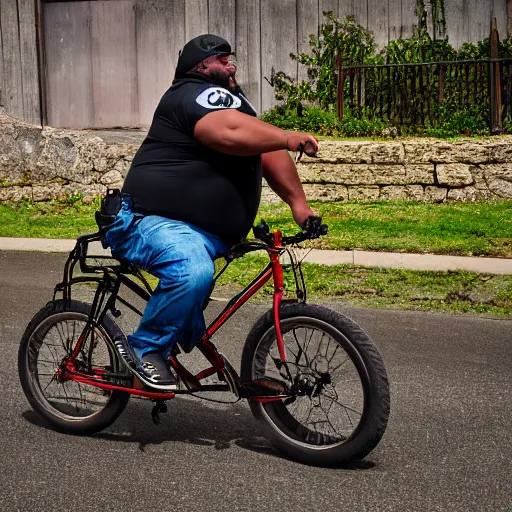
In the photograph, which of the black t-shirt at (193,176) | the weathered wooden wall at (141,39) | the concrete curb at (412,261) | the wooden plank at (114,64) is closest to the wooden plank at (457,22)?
the weathered wooden wall at (141,39)

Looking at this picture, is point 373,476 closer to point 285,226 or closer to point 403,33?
point 285,226

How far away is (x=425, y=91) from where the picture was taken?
12180 millimetres

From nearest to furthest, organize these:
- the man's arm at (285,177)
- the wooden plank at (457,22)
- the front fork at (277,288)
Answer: the front fork at (277,288) → the man's arm at (285,177) → the wooden plank at (457,22)

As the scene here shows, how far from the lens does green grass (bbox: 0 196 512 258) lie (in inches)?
Result: 359

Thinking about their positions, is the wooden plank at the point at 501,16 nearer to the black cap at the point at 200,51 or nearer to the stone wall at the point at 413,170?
the stone wall at the point at 413,170

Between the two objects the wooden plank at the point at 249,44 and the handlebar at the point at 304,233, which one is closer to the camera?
the handlebar at the point at 304,233

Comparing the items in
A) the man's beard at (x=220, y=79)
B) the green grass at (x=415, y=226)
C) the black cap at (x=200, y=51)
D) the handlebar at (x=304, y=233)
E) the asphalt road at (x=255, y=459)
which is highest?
the black cap at (x=200, y=51)

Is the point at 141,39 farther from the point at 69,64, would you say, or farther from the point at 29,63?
the point at 29,63

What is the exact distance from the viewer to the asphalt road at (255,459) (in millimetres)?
4020

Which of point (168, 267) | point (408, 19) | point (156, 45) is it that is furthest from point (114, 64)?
point (168, 267)

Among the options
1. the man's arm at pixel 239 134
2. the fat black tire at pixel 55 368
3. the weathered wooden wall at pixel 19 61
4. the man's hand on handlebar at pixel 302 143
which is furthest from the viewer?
the weathered wooden wall at pixel 19 61

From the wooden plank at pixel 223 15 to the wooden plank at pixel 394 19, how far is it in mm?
1803

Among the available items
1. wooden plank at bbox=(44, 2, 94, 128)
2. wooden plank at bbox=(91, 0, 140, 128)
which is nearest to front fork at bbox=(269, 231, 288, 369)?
wooden plank at bbox=(91, 0, 140, 128)

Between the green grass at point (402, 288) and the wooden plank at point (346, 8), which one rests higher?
the wooden plank at point (346, 8)
